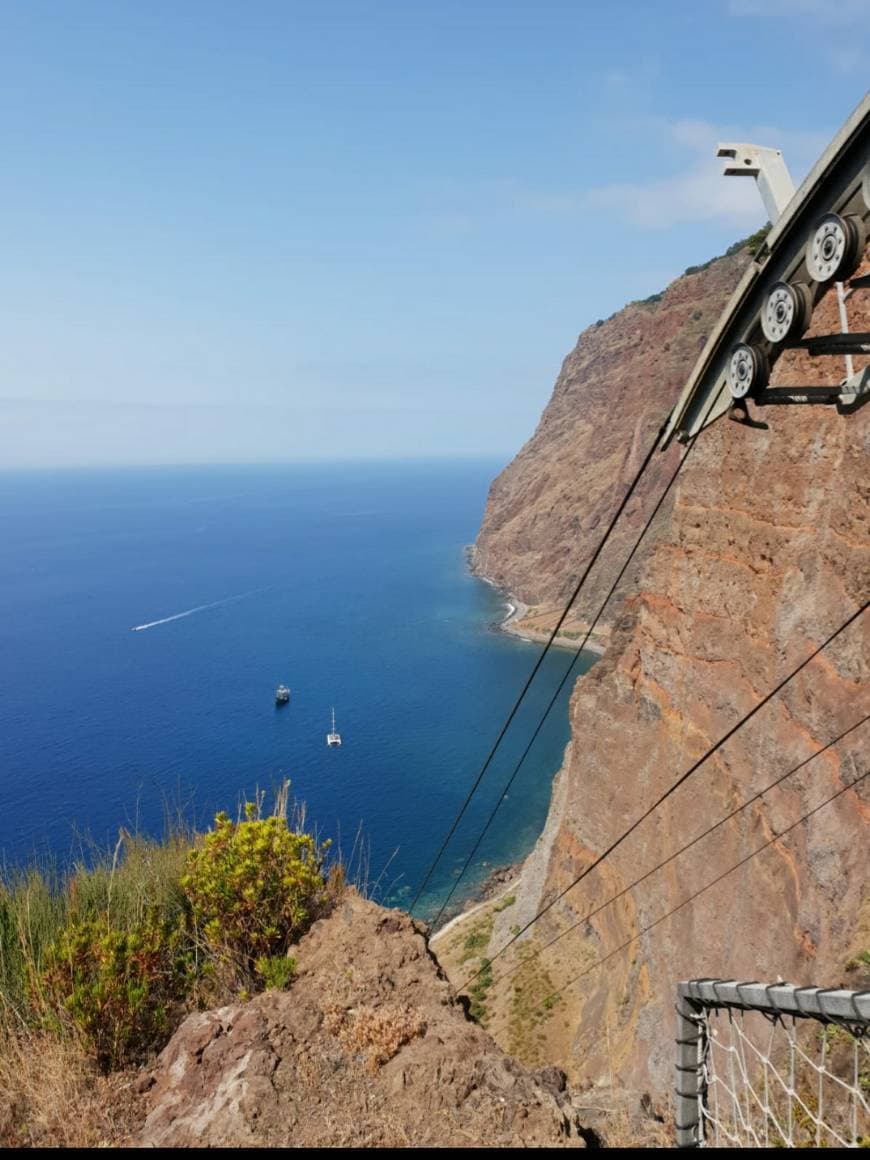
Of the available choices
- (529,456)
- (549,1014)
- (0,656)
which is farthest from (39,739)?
(529,456)

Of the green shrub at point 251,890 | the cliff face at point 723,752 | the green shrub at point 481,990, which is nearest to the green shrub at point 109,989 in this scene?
the green shrub at point 251,890

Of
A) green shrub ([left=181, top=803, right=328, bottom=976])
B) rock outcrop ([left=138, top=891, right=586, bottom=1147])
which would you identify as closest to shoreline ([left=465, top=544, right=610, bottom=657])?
green shrub ([left=181, top=803, right=328, bottom=976])

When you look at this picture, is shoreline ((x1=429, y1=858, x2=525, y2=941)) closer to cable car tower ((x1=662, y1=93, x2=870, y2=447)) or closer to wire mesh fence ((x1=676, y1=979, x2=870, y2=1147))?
wire mesh fence ((x1=676, y1=979, x2=870, y2=1147))

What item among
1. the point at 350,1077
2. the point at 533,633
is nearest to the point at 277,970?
the point at 350,1077

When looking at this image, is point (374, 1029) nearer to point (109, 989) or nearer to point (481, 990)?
point (109, 989)

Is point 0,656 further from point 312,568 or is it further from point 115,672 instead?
point 312,568

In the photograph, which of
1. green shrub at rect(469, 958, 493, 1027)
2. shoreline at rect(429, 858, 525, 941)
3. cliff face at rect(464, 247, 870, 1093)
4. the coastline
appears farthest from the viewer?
the coastline

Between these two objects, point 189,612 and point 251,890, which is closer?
point 251,890

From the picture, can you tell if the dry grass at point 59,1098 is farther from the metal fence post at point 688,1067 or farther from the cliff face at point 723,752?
the cliff face at point 723,752
